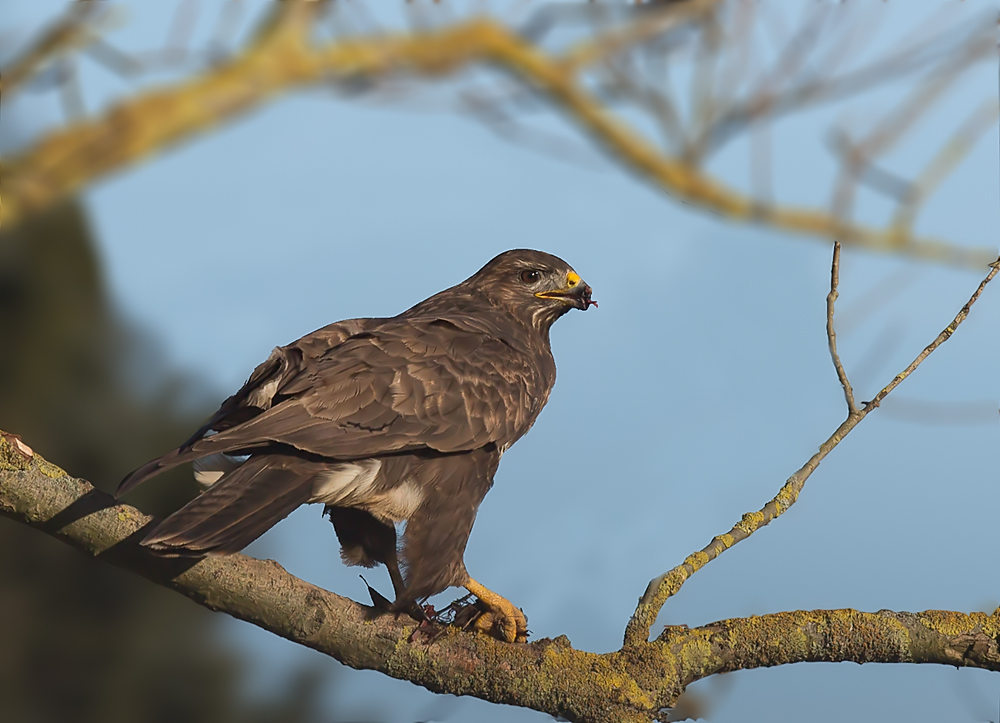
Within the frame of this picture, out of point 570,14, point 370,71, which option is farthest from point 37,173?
point 570,14

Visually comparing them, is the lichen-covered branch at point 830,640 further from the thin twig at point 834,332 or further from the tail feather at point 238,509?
the tail feather at point 238,509

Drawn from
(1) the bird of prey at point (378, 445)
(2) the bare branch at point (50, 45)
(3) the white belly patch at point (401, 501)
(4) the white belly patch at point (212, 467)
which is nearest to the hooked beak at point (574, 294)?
(1) the bird of prey at point (378, 445)

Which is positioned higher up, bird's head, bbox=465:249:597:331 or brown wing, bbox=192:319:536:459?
bird's head, bbox=465:249:597:331

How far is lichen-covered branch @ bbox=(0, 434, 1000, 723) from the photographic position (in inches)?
128

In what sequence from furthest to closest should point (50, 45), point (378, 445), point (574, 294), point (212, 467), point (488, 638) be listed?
point (574, 294) → point (212, 467) → point (378, 445) → point (488, 638) → point (50, 45)

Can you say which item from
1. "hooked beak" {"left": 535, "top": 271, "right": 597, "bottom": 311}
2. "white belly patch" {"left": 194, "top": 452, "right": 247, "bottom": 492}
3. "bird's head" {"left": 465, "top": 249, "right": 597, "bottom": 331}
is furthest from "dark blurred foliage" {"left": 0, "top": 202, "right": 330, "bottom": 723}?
"white belly patch" {"left": 194, "top": 452, "right": 247, "bottom": 492}

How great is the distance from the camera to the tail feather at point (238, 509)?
120 inches

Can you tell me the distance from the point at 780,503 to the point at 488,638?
4.15 ft

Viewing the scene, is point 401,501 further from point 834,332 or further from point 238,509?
point 834,332

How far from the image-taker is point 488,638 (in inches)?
140

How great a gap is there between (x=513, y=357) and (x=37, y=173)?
9.46 ft

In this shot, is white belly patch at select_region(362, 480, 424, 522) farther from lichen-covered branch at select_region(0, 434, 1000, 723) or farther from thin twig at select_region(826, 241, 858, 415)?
thin twig at select_region(826, 241, 858, 415)

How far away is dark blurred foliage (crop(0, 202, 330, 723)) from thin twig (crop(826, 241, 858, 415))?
337 inches

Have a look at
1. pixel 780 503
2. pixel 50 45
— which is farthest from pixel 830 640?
pixel 50 45
